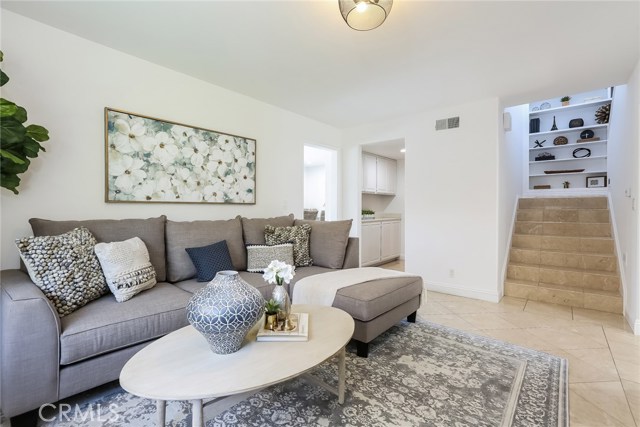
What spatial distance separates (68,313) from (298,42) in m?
2.40

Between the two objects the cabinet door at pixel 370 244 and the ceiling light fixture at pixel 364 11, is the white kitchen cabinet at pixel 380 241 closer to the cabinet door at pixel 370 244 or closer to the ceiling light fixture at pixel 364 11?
the cabinet door at pixel 370 244

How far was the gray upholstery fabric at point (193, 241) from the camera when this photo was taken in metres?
2.41

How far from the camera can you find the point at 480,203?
3.54 metres

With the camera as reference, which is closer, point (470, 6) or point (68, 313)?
point (68, 313)

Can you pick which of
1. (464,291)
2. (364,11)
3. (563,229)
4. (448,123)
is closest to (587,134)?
(563,229)

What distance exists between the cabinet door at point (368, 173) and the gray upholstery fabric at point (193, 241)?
3.17 metres

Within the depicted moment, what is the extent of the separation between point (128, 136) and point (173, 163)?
427 millimetres

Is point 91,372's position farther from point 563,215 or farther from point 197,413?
point 563,215

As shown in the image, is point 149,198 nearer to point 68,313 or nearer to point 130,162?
point 130,162

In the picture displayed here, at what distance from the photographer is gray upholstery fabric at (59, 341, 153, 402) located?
1457 millimetres

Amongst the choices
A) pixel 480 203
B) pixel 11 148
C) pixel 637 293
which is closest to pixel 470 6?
pixel 480 203

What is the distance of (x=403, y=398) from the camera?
1646mm

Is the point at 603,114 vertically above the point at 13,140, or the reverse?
the point at 603,114

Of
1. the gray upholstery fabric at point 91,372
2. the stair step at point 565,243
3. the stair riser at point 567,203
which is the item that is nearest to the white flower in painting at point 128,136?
the gray upholstery fabric at point 91,372
